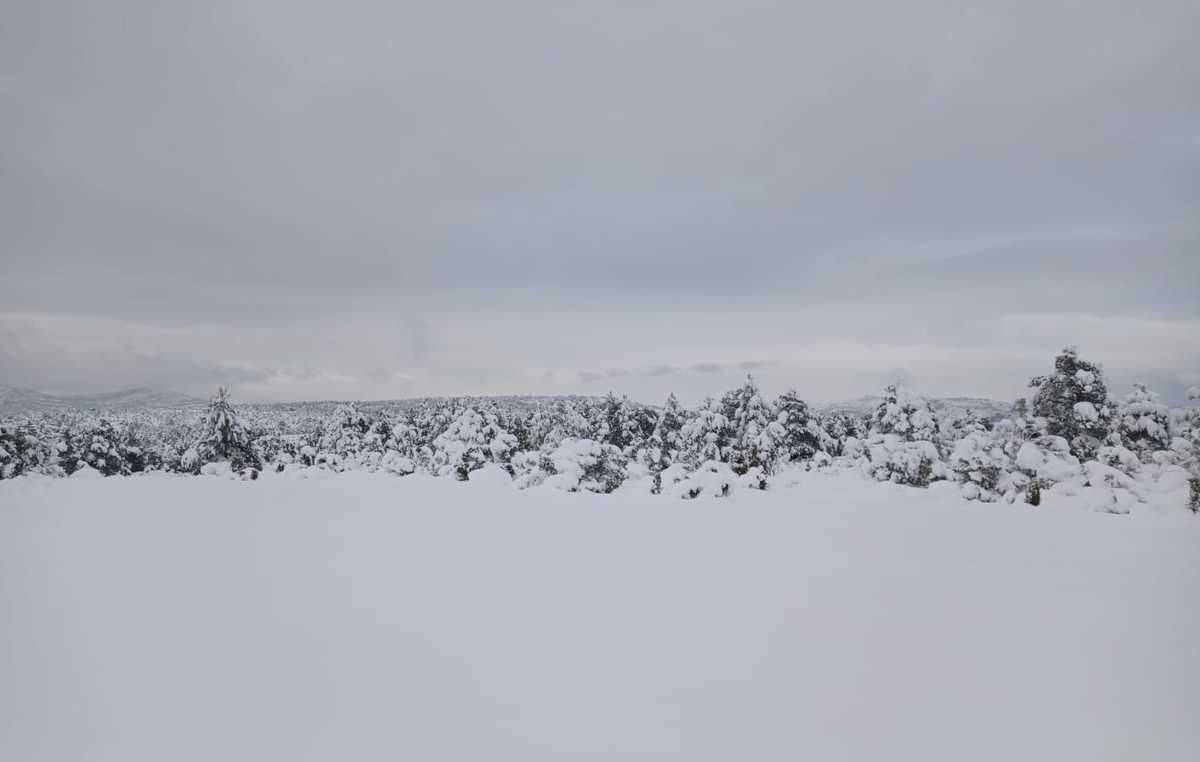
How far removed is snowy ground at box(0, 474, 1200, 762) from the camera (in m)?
2.10

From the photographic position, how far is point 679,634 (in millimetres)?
2988

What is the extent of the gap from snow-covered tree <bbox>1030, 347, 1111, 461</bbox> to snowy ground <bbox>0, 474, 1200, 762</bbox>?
12.4 metres

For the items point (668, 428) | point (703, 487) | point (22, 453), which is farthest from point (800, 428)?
point (22, 453)

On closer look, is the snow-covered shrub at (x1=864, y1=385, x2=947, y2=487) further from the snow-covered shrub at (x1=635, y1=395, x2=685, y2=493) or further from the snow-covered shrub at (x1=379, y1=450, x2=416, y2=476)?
the snow-covered shrub at (x1=379, y1=450, x2=416, y2=476)

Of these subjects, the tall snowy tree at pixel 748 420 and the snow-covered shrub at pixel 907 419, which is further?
the tall snowy tree at pixel 748 420

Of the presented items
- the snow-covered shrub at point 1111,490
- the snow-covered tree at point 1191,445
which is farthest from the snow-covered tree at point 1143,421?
the snow-covered shrub at point 1111,490

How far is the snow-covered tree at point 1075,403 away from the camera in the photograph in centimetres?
1569

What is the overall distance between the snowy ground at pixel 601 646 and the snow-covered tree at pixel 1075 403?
40.6 feet

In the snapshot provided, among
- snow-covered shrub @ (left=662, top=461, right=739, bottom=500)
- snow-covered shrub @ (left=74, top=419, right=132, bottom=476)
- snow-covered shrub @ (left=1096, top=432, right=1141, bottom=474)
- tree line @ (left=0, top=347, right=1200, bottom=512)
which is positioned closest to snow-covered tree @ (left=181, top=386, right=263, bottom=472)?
tree line @ (left=0, top=347, right=1200, bottom=512)

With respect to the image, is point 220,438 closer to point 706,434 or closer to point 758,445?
point 706,434

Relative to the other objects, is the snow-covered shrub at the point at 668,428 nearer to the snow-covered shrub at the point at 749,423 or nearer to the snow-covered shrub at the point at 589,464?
the snow-covered shrub at the point at 749,423

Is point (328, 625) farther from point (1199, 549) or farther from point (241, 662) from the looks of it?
point (1199, 549)

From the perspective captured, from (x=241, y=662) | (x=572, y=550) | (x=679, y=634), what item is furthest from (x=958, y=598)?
(x=241, y=662)

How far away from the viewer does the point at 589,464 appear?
12711mm
